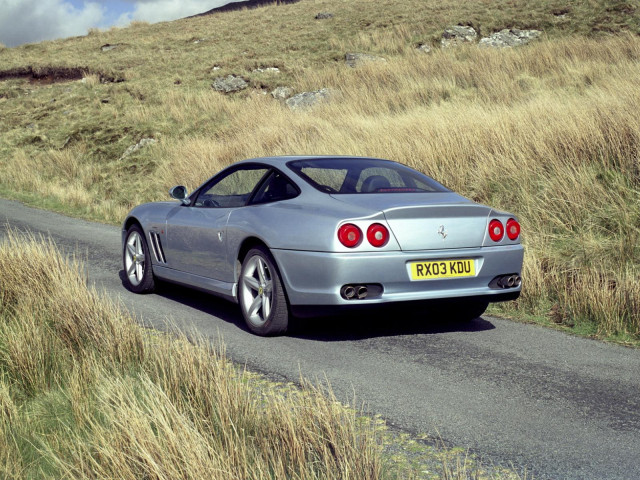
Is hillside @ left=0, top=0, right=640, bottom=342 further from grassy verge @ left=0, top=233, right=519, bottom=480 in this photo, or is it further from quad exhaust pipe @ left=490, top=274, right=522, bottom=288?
grassy verge @ left=0, top=233, right=519, bottom=480

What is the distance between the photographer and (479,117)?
41.0 ft

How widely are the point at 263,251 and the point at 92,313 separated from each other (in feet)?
4.75

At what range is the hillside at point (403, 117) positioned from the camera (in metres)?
8.52

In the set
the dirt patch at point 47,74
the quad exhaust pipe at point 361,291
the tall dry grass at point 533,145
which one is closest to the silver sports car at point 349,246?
the quad exhaust pipe at point 361,291

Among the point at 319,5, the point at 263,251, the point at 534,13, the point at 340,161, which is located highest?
the point at 319,5

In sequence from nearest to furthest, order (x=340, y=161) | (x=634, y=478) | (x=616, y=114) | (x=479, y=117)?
(x=634, y=478), (x=340, y=161), (x=616, y=114), (x=479, y=117)

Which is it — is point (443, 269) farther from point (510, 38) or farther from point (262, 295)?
point (510, 38)

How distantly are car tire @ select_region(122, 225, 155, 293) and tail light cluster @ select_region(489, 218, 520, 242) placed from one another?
365 centimetres

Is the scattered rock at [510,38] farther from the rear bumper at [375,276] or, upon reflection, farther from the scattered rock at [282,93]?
the rear bumper at [375,276]

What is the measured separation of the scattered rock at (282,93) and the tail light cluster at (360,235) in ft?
67.6

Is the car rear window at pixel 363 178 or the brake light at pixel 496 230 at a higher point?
the car rear window at pixel 363 178

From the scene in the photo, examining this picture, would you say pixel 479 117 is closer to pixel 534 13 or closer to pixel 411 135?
pixel 411 135

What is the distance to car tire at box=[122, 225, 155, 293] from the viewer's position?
7.89 meters

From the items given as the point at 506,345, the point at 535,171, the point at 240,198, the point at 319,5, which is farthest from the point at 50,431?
the point at 319,5
